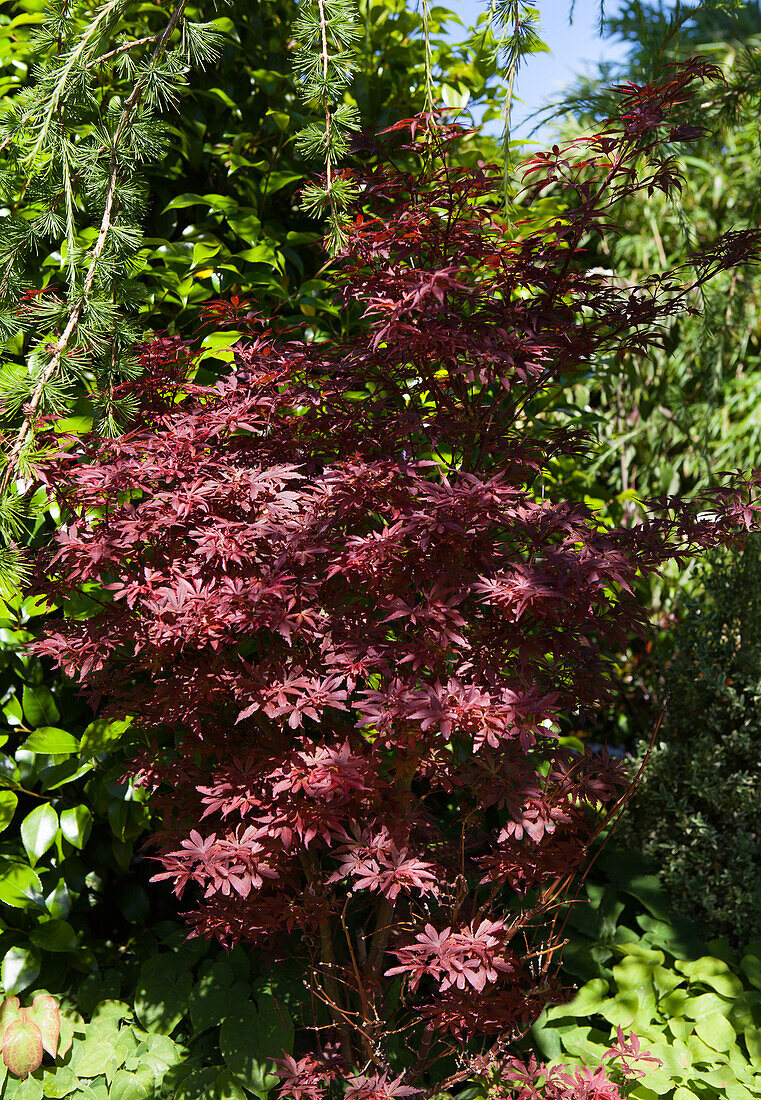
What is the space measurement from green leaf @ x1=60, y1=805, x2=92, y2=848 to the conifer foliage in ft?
1.55

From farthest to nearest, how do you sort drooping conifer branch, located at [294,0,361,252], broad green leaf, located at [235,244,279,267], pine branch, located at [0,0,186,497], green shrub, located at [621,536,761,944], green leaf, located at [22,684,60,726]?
1. green shrub, located at [621,536,761,944]
2. broad green leaf, located at [235,244,279,267]
3. green leaf, located at [22,684,60,726]
4. drooping conifer branch, located at [294,0,361,252]
5. pine branch, located at [0,0,186,497]

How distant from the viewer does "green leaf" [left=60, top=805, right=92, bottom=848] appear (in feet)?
7.16

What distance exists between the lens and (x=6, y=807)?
219 centimetres

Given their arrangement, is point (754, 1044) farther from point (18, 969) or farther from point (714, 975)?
point (18, 969)

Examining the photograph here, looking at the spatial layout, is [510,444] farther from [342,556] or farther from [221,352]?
[221,352]

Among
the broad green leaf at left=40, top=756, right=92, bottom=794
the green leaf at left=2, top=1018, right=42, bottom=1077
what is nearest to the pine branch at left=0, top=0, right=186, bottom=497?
the broad green leaf at left=40, top=756, right=92, bottom=794

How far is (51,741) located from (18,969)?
0.62 m

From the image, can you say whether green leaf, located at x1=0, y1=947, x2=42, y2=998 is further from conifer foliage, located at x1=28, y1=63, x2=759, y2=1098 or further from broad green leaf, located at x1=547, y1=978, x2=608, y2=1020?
broad green leaf, located at x1=547, y1=978, x2=608, y2=1020

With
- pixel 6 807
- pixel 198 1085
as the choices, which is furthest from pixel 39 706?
pixel 198 1085

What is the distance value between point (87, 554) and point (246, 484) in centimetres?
35

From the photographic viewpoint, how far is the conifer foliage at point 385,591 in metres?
1.50

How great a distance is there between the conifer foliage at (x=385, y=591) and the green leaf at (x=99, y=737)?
26cm

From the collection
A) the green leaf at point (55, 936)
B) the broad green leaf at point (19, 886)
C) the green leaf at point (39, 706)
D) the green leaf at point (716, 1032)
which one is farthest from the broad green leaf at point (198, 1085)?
the green leaf at point (716, 1032)

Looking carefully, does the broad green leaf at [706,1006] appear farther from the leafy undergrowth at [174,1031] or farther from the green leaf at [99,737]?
the green leaf at [99,737]
